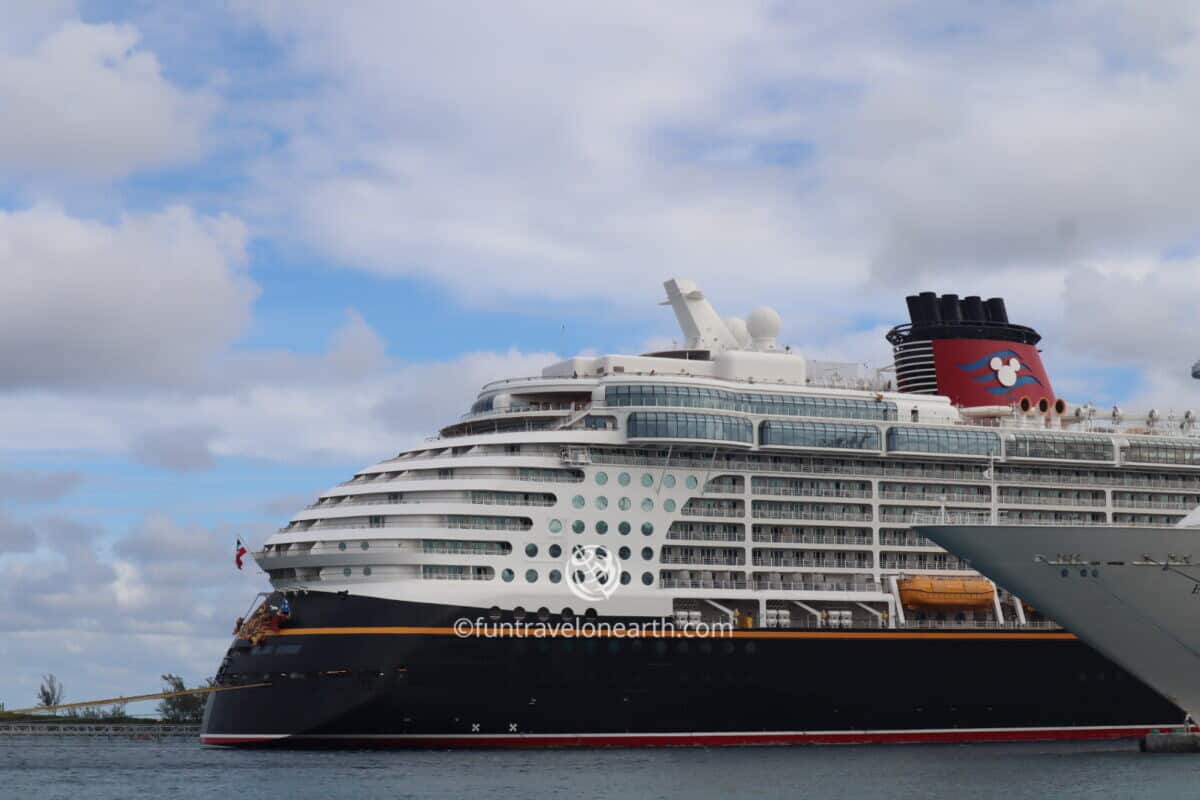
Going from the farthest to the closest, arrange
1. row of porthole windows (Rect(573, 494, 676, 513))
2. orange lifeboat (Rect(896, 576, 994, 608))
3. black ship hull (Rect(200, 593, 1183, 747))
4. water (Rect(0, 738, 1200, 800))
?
orange lifeboat (Rect(896, 576, 994, 608)) → row of porthole windows (Rect(573, 494, 676, 513)) → black ship hull (Rect(200, 593, 1183, 747)) → water (Rect(0, 738, 1200, 800))

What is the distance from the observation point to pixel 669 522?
2112 inches

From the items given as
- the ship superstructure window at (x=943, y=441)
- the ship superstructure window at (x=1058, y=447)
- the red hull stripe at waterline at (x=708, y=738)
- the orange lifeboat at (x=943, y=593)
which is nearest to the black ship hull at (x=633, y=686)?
the red hull stripe at waterline at (x=708, y=738)

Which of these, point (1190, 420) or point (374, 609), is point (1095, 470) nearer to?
point (1190, 420)

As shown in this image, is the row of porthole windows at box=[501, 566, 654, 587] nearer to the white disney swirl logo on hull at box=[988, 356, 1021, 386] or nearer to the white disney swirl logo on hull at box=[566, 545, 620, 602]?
the white disney swirl logo on hull at box=[566, 545, 620, 602]

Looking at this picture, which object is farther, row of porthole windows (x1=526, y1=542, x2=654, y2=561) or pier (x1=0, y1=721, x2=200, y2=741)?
pier (x1=0, y1=721, x2=200, y2=741)

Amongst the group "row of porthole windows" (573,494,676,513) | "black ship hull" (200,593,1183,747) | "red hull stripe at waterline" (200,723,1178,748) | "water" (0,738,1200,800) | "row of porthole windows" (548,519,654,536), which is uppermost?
"row of porthole windows" (573,494,676,513)

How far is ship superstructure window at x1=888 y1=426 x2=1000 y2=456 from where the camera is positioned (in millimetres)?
57344

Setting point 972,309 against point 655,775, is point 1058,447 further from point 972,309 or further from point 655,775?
point 655,775

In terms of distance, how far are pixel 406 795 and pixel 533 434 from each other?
16357mm

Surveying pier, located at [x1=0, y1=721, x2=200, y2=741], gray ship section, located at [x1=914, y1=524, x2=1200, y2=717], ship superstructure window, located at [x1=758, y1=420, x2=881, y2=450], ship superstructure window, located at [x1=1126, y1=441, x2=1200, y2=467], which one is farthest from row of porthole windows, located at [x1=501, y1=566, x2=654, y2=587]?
pier, located at [x1=0, y1=721, x2=200, y2=741]

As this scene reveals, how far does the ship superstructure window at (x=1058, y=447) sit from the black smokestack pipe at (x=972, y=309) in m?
6.97

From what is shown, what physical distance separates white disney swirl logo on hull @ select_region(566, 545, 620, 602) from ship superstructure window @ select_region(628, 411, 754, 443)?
388 centimetres

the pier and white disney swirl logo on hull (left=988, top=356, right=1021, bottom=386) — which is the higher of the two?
white disney swirl logo on hull (left=988, top=356, right=1021, bottom=386)

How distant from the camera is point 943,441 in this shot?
191 ft
